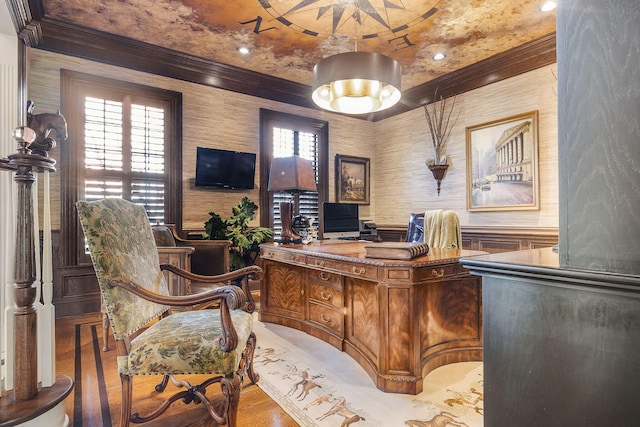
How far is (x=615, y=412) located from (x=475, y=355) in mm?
1910

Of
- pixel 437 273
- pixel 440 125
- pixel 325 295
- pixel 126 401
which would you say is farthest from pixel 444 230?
pixel 126 401

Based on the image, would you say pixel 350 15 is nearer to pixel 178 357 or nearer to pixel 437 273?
pixel 437 273

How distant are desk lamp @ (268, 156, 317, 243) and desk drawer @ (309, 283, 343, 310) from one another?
67cm

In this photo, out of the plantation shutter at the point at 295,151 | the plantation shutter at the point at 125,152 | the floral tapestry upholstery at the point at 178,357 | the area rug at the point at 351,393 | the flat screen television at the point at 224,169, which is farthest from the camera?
the plantation shutter at the point at 295,151

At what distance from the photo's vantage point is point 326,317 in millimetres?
2766

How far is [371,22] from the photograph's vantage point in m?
3.54

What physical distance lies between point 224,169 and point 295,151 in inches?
50.7

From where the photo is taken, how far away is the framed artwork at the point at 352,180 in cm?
593

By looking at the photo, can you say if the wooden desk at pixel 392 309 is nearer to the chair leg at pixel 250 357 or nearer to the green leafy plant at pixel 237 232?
the chair leg at pixel 250 357

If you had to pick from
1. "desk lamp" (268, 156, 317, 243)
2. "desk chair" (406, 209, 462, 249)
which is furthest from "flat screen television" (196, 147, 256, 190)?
"desk chair" (406, 209, 462, 249)

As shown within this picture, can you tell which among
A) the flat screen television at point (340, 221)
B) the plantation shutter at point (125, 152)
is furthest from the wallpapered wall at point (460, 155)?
the plantation shutter at point (125, 152)

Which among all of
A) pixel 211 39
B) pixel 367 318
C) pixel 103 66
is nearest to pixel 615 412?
pixel 367 318

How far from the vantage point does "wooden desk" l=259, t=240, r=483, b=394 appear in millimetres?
2029

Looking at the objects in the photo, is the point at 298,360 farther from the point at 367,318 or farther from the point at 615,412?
the point at 615,412
